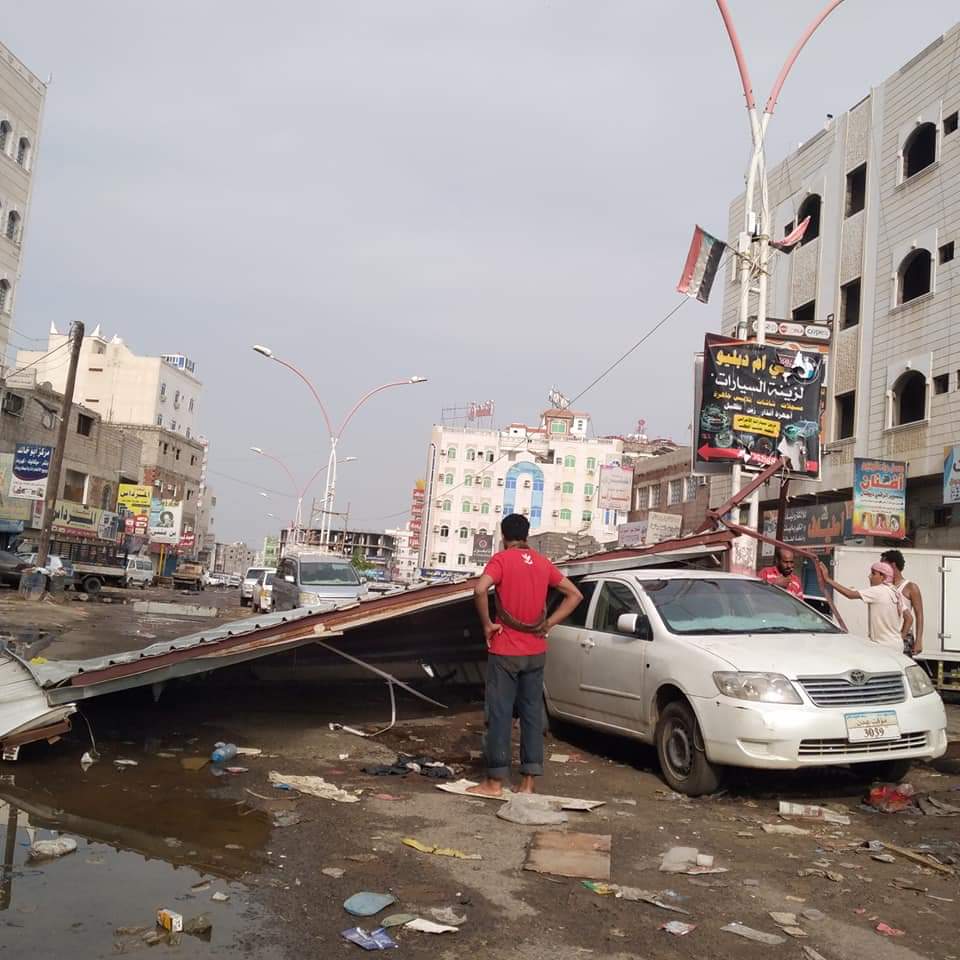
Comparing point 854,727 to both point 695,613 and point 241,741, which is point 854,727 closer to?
point 695,613

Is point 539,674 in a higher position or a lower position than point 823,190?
lower

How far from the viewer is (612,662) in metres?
7.69

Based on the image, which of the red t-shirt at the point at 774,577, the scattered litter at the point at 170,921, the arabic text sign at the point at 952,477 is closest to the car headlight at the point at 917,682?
the red t-shirt at the point at 774,577

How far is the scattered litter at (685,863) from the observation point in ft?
15.6

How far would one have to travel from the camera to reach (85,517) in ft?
179

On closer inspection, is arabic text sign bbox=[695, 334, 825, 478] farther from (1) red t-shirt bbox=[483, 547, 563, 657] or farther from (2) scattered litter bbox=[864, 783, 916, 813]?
(1) red t-shirt bbox=[483, 547, 563, 657]

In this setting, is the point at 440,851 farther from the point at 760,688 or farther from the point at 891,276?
the point at 891,276

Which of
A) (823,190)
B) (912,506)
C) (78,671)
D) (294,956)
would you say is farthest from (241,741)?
(823,190)

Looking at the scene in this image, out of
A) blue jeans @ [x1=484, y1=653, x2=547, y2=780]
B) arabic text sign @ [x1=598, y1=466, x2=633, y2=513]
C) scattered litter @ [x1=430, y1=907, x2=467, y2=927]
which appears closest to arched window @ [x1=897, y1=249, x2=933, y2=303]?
arabic text sign @ [x1=598, y1=466, x2=633, y2=513]

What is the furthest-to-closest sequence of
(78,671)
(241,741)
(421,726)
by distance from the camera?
(421,726) < (241,741) < (78,671)

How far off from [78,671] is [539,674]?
3351 millimetres

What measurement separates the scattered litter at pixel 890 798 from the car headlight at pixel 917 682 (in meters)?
0.66

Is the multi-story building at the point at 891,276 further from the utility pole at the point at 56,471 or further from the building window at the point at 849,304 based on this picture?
the utility pole at the point at 56,471

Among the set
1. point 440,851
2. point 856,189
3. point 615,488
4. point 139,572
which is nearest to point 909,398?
point 856,189
